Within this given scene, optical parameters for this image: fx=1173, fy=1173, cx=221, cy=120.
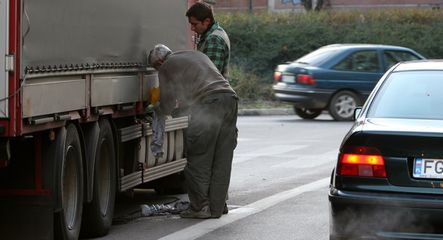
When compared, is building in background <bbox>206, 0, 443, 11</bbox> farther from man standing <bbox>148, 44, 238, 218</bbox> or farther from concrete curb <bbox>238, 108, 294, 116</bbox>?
man standing <bbox>148, 44, 238, 218</bbox>

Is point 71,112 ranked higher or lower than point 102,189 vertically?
higher

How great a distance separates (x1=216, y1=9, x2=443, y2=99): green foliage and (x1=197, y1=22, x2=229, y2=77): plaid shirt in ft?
75.8

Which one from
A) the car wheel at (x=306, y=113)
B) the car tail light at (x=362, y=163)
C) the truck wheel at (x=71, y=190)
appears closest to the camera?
the car tail light at (x=362, y=163)

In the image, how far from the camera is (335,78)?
24.5 meters

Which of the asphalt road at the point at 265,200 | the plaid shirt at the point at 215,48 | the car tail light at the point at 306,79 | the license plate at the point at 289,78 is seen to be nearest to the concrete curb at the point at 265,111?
the license plate at the point at 289,78

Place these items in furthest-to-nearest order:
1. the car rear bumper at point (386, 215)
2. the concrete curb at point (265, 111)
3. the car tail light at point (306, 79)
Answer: the concrete curb at point (265, 111) → the car tail light at point (306, 79) → the car rear bumper at point (386, 215)

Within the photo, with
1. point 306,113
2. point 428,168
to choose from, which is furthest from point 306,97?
point 428,168

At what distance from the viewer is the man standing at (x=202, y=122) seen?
34.4 ft

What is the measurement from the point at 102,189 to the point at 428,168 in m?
3.24

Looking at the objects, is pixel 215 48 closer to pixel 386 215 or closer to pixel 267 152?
pixel 386 215

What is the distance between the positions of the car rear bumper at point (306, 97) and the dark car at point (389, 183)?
16573 mm

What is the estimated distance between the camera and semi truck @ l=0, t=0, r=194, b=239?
24.6 ft

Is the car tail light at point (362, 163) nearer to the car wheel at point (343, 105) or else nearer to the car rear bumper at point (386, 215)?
the car rear bumper at point (386, 215)

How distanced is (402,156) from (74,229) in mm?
2660
